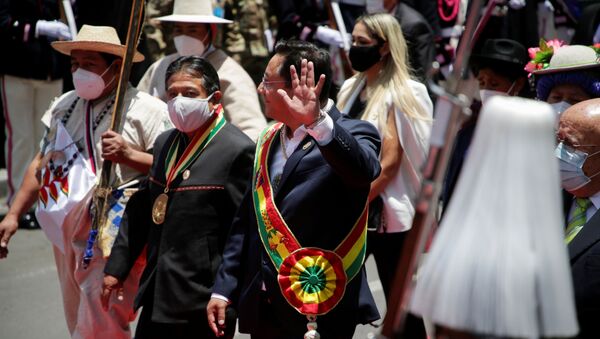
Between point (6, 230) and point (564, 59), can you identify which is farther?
point (6, 230)

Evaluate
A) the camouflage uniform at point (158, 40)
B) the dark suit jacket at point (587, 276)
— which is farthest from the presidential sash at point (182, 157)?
the camouflage uniform at point (158, 40)

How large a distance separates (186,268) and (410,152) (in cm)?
136

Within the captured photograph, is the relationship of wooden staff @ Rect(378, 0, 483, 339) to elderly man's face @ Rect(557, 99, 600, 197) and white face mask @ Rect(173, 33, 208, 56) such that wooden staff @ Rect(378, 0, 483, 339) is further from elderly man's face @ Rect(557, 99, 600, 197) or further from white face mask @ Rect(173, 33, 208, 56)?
white face mask @ Rect(173, 33, 208, 56)

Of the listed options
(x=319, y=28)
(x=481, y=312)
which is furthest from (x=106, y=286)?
(x=319, y=28)

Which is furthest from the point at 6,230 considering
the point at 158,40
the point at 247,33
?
the point at 247,33

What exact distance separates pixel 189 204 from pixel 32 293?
9.83 feet

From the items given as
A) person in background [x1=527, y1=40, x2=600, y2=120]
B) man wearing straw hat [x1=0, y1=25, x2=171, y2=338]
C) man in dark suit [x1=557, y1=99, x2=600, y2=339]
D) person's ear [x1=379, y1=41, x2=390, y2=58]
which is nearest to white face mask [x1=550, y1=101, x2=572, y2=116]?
person in background [x1=527, y1=40, x2=600, y2=120]

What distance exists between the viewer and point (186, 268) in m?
4.64

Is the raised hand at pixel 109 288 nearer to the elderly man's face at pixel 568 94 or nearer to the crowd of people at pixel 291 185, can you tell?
the crowd of people at pixel 291 185

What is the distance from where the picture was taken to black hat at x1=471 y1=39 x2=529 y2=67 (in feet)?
18.5

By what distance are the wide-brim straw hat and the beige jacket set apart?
173 cm

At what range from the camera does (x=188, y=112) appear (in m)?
4.70

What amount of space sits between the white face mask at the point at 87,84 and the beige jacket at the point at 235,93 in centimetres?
66

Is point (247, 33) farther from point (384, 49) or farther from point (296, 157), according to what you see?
point (296, 157)
